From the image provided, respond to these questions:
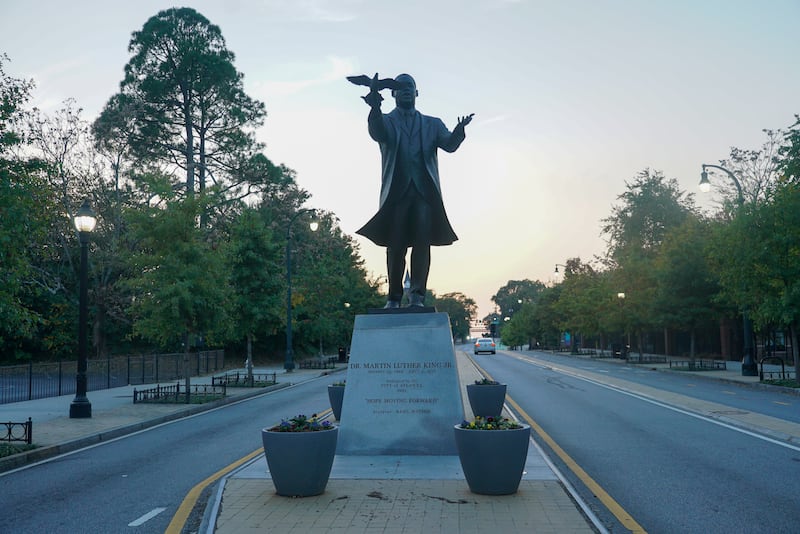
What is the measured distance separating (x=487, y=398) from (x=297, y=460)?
763cm

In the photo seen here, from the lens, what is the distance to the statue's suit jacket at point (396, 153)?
10.9m

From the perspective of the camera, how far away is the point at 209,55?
4475 centimetres

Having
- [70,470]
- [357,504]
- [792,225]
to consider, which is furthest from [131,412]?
[792,225]

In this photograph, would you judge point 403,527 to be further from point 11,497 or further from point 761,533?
point 11,497

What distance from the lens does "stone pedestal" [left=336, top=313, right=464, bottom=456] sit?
9.82m

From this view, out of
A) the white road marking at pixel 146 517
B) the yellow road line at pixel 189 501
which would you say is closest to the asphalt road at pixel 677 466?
the yellow road line at pixel 189 501

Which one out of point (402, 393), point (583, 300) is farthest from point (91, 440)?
point (583, 300)

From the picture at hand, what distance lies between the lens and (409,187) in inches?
438

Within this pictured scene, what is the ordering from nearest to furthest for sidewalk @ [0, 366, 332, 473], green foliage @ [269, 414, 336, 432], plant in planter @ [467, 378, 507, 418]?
green foliage @ [269, 414, 336, 432] < sidewalk @ [0, 366, 332, 473] < plant in planter @ [467, 378, 507, 418]

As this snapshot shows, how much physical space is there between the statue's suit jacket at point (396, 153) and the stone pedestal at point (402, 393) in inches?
72.2

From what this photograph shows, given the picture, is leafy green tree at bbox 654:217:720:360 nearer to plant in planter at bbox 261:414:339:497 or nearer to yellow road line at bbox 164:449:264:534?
yellow road line at bbox 164:449:264:534

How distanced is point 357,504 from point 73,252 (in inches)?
1534

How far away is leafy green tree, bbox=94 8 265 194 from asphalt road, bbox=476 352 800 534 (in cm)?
3302

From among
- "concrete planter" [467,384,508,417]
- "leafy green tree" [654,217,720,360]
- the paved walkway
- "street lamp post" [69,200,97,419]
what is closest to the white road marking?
the paved walkway
